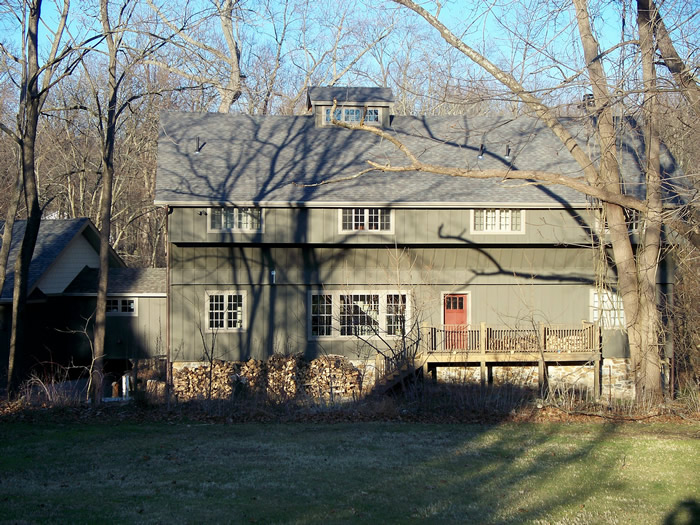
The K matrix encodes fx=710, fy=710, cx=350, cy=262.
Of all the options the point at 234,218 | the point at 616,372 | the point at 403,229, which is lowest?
the point at 616,372

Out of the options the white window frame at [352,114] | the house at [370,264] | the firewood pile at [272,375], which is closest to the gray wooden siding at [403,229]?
the house at [370,264]

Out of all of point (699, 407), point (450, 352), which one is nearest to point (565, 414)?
point (699, 407)

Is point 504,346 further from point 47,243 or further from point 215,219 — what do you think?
point 47,243

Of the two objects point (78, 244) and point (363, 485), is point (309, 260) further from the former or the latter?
point (363, 485)

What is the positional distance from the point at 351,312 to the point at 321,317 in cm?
92

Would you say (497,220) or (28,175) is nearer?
(28,175)

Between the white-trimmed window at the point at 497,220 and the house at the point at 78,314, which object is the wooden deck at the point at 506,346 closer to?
the white-trimmed window at the point at 497,220

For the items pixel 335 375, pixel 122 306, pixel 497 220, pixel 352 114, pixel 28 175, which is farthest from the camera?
pixel 352 114

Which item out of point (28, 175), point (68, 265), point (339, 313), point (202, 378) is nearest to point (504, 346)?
point (339, 313)

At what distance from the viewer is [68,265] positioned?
24.6 metres

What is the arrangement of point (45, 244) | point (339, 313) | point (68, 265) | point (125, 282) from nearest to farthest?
1. point (339, 313)
2. point (125, 282)
3. point (45, 244)
4. point (68, 265)

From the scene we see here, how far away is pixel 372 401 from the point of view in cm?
1470

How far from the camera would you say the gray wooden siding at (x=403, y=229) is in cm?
2077

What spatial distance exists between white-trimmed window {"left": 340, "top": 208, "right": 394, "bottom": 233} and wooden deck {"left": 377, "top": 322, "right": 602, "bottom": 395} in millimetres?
3331
